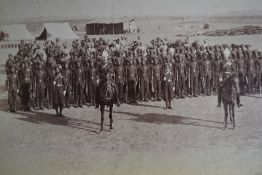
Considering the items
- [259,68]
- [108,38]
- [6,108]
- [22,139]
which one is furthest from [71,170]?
[259,68]

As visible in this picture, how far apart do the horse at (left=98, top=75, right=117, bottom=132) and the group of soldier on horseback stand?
0.08 m

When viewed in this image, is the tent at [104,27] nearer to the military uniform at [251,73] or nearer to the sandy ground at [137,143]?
the sandy ground at [137,143]

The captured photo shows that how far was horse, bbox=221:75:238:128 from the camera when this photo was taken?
838 centimetres

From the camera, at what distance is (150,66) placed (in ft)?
30.5

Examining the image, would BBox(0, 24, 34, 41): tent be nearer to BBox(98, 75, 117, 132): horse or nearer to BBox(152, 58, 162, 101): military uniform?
BBox(98, 75, 117, 132): horse

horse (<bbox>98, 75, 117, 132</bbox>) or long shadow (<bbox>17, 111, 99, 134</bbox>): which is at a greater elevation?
horse (<bbox>98, 75, 117, 132</bbox>)

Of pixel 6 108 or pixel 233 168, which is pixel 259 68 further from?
pixel 6 108

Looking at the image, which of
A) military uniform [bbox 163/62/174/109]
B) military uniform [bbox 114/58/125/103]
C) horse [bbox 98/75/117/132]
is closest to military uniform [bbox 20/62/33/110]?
horse [bbox 98/75/117/132]

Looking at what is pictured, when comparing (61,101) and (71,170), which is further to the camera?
(61,101)

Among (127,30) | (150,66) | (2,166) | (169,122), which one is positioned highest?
(127,30)

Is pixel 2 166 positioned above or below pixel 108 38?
below

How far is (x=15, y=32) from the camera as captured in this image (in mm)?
8531

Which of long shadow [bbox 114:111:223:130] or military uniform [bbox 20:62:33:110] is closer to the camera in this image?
long shadow [bbox 114:111:223:130]

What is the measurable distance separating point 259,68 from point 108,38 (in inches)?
102
